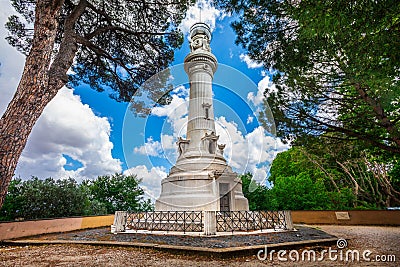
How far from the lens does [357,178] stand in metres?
20.0

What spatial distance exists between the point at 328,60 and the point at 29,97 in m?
8.26

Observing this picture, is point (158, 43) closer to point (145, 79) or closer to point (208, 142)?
point (145, 79)

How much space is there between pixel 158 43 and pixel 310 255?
836cm

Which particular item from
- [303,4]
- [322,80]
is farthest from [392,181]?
[303,4]

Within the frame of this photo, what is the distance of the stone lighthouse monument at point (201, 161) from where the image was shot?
11.2 metres

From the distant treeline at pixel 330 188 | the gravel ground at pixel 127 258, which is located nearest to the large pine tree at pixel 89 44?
the gravel ground at pixel 127 258

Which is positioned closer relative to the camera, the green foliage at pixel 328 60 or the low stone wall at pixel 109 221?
the green foliage at pixel 328 60

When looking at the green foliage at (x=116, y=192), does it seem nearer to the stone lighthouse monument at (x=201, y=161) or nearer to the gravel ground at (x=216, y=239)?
the stone lighthouse monument at (x=201, y=161)

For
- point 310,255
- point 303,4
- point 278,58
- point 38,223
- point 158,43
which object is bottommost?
point 310,255

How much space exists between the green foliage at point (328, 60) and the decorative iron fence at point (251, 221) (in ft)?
11.6

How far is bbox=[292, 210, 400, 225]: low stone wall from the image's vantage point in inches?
513

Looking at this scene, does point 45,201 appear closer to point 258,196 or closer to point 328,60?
point 328,60

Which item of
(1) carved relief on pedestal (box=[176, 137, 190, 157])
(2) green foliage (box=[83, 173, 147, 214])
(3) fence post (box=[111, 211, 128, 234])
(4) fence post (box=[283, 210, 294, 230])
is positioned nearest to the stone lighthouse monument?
(1) carved relief on pedestal (box=[176, 137, 190, 157])

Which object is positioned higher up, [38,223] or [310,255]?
[38,223]
